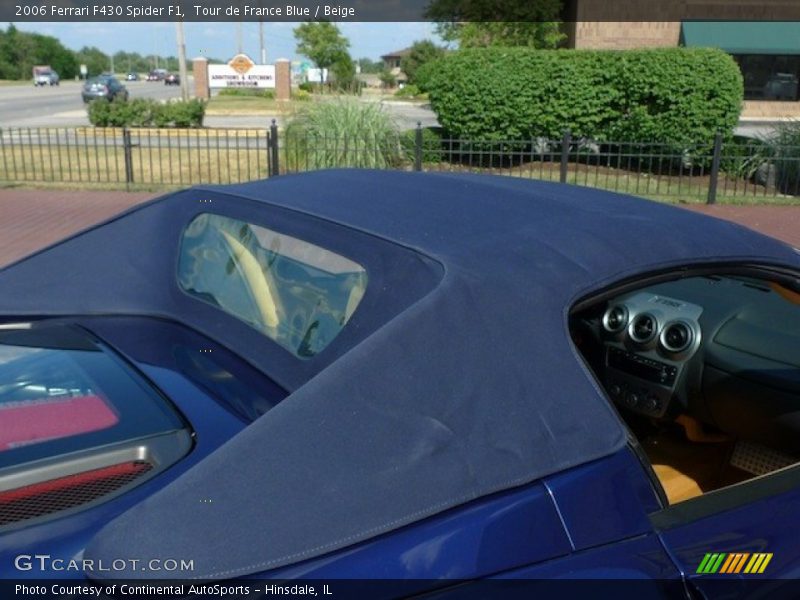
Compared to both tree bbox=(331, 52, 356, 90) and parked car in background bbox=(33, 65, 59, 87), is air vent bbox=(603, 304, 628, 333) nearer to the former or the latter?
tree bbox=(331, 52, 356, 90)

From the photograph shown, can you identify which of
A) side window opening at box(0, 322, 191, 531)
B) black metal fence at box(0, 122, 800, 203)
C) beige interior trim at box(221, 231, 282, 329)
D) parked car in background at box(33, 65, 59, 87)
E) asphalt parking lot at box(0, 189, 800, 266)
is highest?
Answer: parked car in background at box(33, 65, 59, 87)

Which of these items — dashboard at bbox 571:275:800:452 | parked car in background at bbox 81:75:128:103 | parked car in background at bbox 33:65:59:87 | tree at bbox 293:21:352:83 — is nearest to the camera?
dashboard at bbox 571:275:800:452

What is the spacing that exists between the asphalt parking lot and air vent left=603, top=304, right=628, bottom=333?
25.1 feet

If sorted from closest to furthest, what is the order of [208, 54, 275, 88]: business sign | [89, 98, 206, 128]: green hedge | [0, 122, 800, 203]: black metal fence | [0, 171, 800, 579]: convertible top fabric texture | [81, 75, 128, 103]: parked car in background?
[0, 171, 800, 579]: convertible top fabric texture
[0, 122, 800, 203]: black metal fence
[89, 98, 206, 128]: green hedge
[208, 54, 275, 88]: business sign
[81, 75, 128, 103]: parked car in background

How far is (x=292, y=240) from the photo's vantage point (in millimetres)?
2418

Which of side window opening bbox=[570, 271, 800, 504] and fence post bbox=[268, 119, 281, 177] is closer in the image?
side window opening bbox=[570, 271, 800, 504]

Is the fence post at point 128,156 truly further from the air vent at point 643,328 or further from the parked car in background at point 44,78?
the parked car in background at point 44,78

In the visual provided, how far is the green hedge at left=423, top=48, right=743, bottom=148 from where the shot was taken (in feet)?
49.7

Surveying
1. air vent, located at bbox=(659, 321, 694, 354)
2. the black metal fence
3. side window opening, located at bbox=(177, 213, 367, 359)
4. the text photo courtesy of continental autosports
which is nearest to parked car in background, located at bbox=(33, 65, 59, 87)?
the black metal fence

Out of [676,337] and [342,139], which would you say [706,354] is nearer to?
[676,337]

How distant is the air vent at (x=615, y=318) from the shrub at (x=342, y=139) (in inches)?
453

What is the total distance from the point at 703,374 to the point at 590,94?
44.8ft

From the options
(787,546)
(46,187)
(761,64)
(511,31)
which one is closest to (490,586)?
(787,546)

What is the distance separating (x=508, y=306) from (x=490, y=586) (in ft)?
1.92
